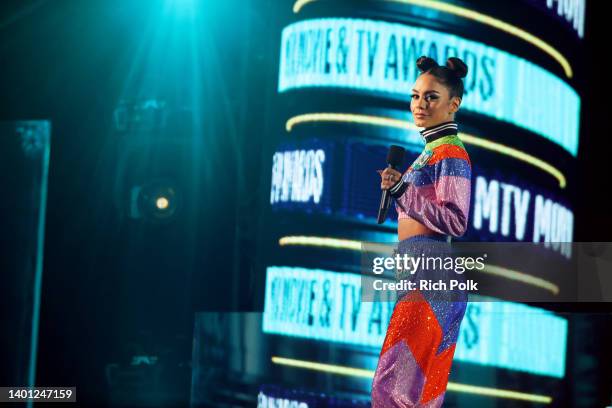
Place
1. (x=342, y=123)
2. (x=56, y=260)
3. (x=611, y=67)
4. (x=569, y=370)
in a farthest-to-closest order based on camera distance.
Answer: (x=611, y=67), (x=56, y=260), (x=342, y=123), (x=569, y=370)

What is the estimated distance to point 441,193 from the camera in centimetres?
393

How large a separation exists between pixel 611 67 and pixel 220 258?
5.50 meters

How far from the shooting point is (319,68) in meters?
10.7

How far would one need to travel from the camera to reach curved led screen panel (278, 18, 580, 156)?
10367mm

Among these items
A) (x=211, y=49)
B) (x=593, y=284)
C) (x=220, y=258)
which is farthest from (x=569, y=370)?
(x=211, y=49)

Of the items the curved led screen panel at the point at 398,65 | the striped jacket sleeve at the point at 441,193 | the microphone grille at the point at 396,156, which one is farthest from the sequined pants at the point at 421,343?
the curved led screen panel at the point at 398,65

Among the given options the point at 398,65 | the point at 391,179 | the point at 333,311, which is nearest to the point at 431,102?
the point at 391,179

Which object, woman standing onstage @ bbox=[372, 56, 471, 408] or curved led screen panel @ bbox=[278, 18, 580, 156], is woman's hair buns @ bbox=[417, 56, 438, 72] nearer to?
woman standing onstage @ bbox=[372, 56, 471, 408]

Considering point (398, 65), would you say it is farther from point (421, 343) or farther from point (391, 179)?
point (421, 343)

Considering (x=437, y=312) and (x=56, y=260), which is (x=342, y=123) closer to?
(x=56, y=260)

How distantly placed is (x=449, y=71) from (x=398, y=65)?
636 centimetres

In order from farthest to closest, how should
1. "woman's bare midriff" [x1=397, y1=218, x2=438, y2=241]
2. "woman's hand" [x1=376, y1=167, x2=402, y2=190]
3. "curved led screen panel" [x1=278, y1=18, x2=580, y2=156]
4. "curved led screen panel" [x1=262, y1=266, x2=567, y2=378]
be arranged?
"curved led screen panel" [x1=278, y1=18, x2=580, y2=156]
"curved led screen panel" [x1=262, y1=266, x2=567, y2=378]
"woman's bare midriff" [x1=397, y1=218, x2=438, y2=241]
"woman's hand" [x1=376, y1=167, x2=402, y2=190]

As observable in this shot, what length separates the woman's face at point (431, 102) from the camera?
13.3 feet

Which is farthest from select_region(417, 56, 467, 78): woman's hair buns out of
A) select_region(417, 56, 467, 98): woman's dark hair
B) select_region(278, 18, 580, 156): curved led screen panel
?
select_region(278, 18, 580, 156): curved led screen panel
